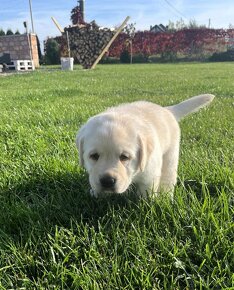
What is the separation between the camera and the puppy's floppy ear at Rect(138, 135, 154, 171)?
206 cm

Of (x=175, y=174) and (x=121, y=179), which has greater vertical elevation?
(x=121, y=179)

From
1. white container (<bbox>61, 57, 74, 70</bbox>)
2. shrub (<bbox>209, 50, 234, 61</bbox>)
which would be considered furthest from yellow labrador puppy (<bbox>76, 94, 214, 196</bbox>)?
shrub (<bbox>209, 50, 234, 61</bbox>)

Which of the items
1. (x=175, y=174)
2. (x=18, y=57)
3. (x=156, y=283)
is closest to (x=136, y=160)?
(x=175, y=174)

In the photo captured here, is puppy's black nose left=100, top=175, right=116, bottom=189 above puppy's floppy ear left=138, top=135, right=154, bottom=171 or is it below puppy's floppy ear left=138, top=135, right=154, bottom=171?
below

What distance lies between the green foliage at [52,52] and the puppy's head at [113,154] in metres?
29.4

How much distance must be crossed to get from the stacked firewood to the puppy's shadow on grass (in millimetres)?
18451

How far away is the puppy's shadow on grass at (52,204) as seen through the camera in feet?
6.41

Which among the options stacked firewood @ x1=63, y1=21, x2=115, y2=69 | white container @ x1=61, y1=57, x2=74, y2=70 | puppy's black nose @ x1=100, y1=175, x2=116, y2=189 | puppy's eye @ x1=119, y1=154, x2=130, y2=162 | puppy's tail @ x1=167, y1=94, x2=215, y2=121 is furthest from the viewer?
stacked firewood @ x1=63, y1=21, x2=115, y2=69

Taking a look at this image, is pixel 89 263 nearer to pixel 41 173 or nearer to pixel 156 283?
pixel 156 283

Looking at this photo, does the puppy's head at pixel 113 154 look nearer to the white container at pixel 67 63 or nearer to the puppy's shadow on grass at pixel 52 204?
the puppy's shadow on grass at pixel 52 204

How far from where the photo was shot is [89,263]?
1.59 metres

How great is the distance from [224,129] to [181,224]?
89.4 inches

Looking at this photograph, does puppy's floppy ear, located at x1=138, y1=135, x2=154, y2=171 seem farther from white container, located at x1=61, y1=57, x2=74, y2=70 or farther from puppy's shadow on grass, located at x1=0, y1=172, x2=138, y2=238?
white container, located at x1=61, y1=57, x2=74, y2=70

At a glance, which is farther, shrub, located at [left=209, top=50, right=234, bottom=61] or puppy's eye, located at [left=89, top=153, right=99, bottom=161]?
shrub, located at [left=209, top=50, right=234, bottom=61]
